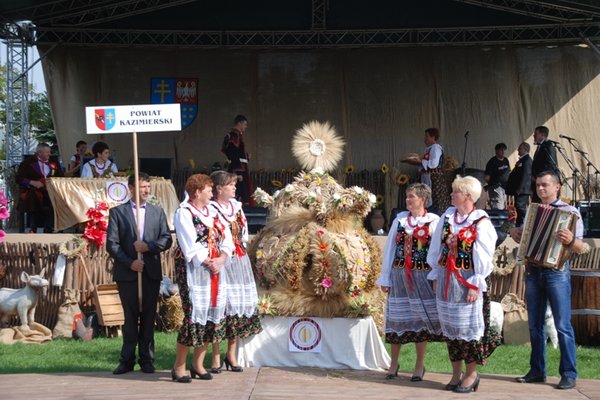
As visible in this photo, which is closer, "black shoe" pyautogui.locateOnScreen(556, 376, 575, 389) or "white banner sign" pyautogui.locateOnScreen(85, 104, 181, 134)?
"black shoe" pyautogui.locateOnScreen(556, 376, 575, 389)

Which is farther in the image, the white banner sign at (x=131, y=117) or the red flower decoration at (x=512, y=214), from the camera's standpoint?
the red flower decoration at (x=512, y=214)

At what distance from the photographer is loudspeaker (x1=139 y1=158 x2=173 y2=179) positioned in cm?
1645

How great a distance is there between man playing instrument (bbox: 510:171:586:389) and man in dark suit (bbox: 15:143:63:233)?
8654 mm

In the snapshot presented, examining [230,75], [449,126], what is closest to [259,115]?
[230,75]

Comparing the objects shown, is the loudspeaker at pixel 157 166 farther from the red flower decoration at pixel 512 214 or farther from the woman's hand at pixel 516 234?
the woman's hand at pixel 516 234

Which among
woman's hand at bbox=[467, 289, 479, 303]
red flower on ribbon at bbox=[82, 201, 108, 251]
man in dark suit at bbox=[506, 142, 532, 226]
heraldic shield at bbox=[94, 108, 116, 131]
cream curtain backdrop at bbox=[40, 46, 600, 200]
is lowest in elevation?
woman's hand at bbox=[467, 289, 479, 303]

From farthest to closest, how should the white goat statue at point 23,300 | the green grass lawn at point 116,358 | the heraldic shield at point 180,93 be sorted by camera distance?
the heraldic shield at point 180,93 < the white goat statue at point 23,300 < the green grass lawn at point 116,358

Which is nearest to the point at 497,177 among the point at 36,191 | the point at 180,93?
the point at 180,93

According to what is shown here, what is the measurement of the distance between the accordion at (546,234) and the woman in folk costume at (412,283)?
736mm

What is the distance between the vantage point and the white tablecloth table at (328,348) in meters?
7.77

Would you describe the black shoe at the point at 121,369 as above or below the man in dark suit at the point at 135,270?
below

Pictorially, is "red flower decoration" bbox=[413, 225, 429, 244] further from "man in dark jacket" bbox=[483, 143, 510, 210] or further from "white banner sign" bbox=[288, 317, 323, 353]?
"man in dark jacket" bbox=[483, 143, 510, 210]

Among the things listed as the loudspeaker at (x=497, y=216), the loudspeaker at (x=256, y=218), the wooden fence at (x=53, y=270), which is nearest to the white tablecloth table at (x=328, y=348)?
the wooden fence at (x=53, y=270)

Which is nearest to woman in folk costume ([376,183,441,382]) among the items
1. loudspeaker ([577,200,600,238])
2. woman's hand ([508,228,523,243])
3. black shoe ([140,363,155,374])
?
woman's hand ([508,228,523,243])
